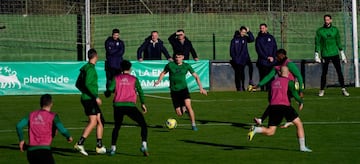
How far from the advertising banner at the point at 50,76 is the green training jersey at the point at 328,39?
5.75 m

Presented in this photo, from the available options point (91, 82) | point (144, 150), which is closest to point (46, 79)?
point (91, 82)

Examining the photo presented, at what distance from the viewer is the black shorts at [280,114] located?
17.3 metres

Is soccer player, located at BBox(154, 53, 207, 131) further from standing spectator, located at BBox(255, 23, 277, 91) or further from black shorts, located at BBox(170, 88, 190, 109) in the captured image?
standing spectator, located at BBox(255, 23, 277, 91)

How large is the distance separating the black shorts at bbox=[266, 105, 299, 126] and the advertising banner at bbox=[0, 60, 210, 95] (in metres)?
14.9

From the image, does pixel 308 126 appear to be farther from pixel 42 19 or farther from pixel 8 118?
pixel 42 19

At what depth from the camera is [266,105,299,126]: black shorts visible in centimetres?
1734

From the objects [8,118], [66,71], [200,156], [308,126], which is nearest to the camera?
[200,156]

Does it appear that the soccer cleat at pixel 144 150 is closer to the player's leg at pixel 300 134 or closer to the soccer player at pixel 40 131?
the player's leg at pixel 300 134

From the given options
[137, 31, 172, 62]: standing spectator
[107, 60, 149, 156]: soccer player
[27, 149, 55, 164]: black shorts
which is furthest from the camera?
[137, 31, 172, 62]: standing spectator

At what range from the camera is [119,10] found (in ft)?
126

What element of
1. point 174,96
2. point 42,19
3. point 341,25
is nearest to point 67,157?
point 174,96

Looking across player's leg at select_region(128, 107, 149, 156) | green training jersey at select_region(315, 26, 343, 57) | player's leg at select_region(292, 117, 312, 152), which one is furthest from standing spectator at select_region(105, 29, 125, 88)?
player's leg at select_region(292, 117, 312, 152)

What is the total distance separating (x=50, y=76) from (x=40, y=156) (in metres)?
18.8

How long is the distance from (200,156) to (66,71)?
15509mm
